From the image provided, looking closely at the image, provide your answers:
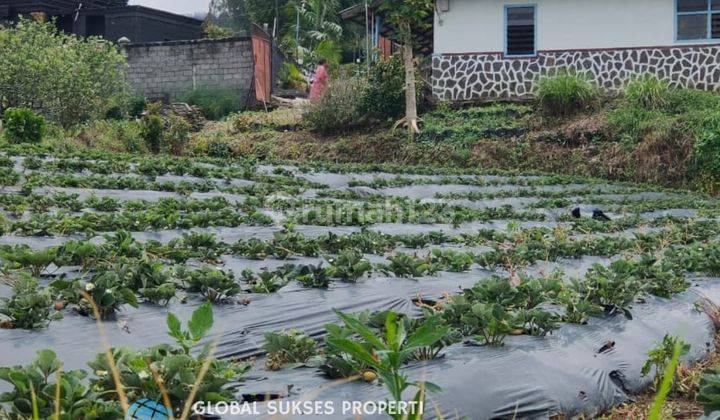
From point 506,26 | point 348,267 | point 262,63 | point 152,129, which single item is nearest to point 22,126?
point 152,129

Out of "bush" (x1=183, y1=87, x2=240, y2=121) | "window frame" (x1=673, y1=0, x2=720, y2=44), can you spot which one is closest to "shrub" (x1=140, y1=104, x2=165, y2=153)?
"bush" (x1=183, y1=87, x2=240, y2=121)

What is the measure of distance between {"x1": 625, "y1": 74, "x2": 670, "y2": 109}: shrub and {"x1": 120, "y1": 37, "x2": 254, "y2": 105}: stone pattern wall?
401 inches

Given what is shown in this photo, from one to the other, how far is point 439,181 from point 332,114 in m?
6.54

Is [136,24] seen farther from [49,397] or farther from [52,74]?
[49,397]

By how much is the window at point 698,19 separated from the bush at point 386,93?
20.2 feet

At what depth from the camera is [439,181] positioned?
12.4 metres

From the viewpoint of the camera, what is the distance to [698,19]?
1839cm

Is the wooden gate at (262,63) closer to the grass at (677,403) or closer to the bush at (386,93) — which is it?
the bush at (386,93)

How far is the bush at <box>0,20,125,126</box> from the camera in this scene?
17.0 metres

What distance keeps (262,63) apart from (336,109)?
213 inches

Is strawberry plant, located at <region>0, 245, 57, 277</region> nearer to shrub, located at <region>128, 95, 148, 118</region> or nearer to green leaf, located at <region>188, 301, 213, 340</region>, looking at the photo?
green leaf, located at <region>188, 301, 213, 340</region>

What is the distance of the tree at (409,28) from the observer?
17266 mm

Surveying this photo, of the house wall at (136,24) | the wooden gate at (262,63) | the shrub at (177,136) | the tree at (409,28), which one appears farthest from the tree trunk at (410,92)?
the house wall at (136,24)

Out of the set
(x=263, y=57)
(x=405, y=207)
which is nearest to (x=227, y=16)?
(x=263, y=57)
